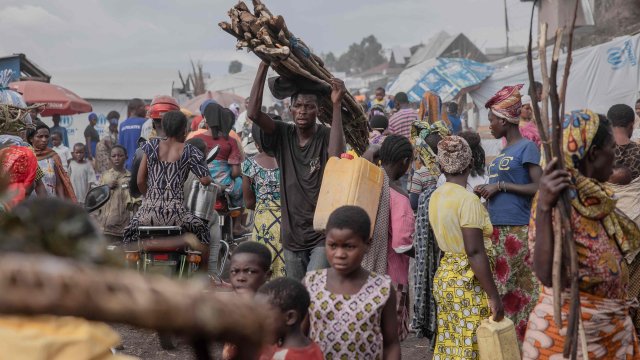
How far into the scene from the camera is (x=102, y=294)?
104 centimetres

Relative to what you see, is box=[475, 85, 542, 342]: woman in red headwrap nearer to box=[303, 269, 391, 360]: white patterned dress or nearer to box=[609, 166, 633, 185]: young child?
box=[609, 166, 633, 185]: young child

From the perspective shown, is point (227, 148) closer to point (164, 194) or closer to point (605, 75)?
point (164, 194)

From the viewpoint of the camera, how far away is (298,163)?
555 cm

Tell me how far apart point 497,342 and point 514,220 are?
1.77 m

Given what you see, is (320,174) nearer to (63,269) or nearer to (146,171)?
(146,171)

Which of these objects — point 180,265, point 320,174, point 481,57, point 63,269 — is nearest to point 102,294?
point 63,269

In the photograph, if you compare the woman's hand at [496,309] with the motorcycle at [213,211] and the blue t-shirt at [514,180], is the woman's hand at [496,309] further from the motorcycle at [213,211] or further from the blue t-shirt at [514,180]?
the motorcycle at [213,211]

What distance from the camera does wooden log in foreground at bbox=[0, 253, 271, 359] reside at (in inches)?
39.4

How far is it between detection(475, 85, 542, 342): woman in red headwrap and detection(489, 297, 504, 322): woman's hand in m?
1.34

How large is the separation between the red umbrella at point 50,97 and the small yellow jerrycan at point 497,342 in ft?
44.1

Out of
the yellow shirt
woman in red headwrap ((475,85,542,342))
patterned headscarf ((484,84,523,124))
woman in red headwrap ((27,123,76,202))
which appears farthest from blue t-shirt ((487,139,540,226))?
woman in red headwrap ((27,123,76,202))

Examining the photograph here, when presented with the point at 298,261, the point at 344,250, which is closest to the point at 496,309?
the point at 344,250

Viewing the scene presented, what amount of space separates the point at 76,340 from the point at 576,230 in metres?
2.32

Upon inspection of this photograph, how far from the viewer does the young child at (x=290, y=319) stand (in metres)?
3.48
